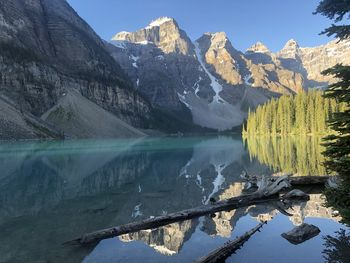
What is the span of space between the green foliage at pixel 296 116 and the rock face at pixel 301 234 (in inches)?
3946

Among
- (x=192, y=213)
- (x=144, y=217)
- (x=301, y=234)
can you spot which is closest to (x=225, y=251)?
(x=301, y=234)

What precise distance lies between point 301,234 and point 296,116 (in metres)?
135

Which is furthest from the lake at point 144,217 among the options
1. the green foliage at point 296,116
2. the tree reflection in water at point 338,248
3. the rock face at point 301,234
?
the green foliage at point 296,116

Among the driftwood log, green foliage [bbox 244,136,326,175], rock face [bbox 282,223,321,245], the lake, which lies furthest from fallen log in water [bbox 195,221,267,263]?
green foliage [bbox 244,136,326,175]

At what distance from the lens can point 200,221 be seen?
2039 cm

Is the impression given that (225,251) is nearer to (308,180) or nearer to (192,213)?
(192,213)

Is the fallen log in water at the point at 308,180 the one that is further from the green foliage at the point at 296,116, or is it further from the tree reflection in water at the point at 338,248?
the green foliage at the point at 296,116

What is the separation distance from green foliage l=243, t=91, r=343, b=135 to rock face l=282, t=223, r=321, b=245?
3946 inches

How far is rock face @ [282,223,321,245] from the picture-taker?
655 inches

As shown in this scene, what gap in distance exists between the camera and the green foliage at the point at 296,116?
127 m

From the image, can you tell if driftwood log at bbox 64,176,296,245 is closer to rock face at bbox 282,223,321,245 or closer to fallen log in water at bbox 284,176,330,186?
fallen log in water at bbox 284,176,330,186

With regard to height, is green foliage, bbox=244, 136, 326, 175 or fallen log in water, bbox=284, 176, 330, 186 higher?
fallen log in water, bbox=284, 176, 330, 186

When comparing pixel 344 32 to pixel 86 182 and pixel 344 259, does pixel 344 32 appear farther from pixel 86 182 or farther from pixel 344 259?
pixel 86 182

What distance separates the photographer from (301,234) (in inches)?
663
